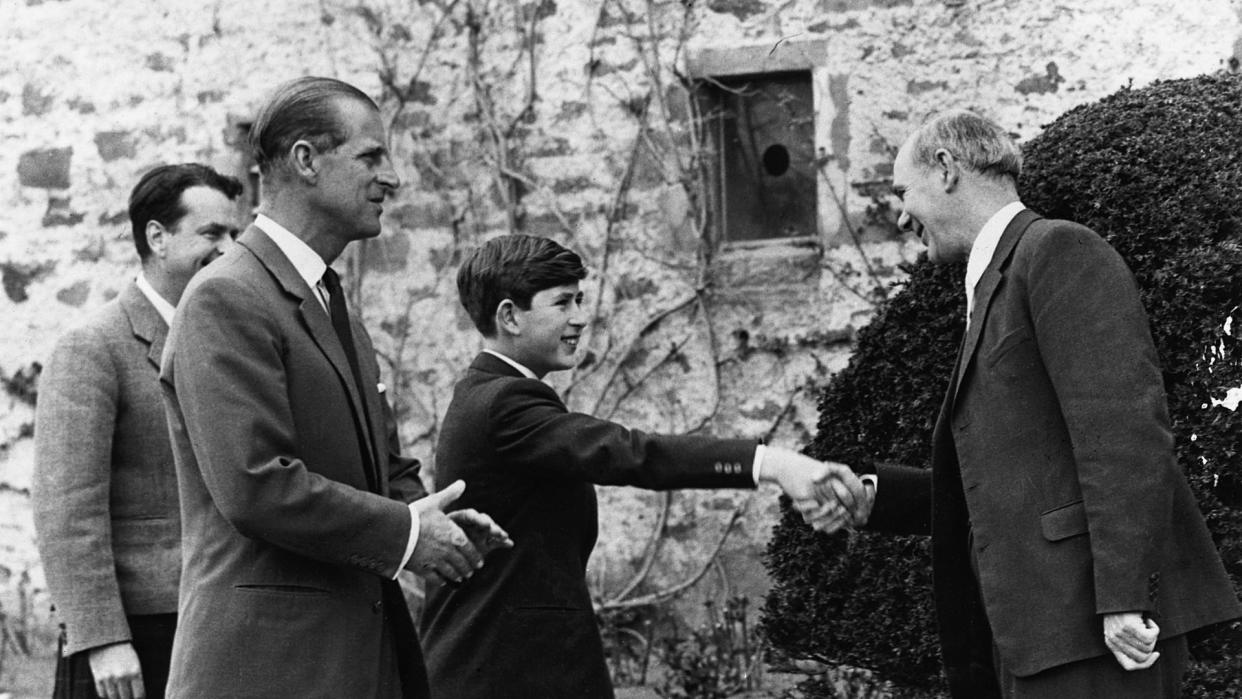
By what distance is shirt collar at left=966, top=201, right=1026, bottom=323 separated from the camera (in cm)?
340

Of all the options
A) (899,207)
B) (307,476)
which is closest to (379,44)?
(899,207)

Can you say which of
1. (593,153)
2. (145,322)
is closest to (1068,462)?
(145,322)

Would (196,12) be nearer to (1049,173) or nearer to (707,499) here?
(707,499)

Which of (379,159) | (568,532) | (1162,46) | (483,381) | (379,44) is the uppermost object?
(379,44)

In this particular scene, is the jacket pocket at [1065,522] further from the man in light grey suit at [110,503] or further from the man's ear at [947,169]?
the man in light grey suit at [110,503]

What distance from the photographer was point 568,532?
12.2ft

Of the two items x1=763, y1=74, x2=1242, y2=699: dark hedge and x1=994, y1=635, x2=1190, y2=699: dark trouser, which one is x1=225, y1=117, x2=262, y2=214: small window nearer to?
x1=763, y1=74, x2=1242, y2=699: dark hedge

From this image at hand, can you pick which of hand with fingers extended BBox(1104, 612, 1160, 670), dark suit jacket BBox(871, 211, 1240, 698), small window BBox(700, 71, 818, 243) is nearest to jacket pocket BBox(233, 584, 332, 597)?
dark suit jacket BBox(871, 211, 1240, 698)

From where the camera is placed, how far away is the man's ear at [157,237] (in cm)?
444

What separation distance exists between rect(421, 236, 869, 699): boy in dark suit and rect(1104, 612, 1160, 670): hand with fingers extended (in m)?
0.85

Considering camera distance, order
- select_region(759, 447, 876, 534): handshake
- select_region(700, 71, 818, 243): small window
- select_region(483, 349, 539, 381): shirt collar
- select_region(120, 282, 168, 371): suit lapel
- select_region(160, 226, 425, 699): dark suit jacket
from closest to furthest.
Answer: select_region(160, 226, 425, 699): dark suit jacket
select_region(759, 447, 876, 534): handshake
select_region(483, 349, 539, 381): shirt collar
select_region(120, 282, 168, 371): suit lapel
select_region(700, 71, 818, 243): small window

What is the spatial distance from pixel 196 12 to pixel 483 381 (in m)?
4.66

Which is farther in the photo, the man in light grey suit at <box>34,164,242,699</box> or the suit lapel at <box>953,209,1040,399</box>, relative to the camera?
the man in light grey suit at <box>34,164,242,699</box>

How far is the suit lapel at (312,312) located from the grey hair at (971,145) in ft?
4.15
